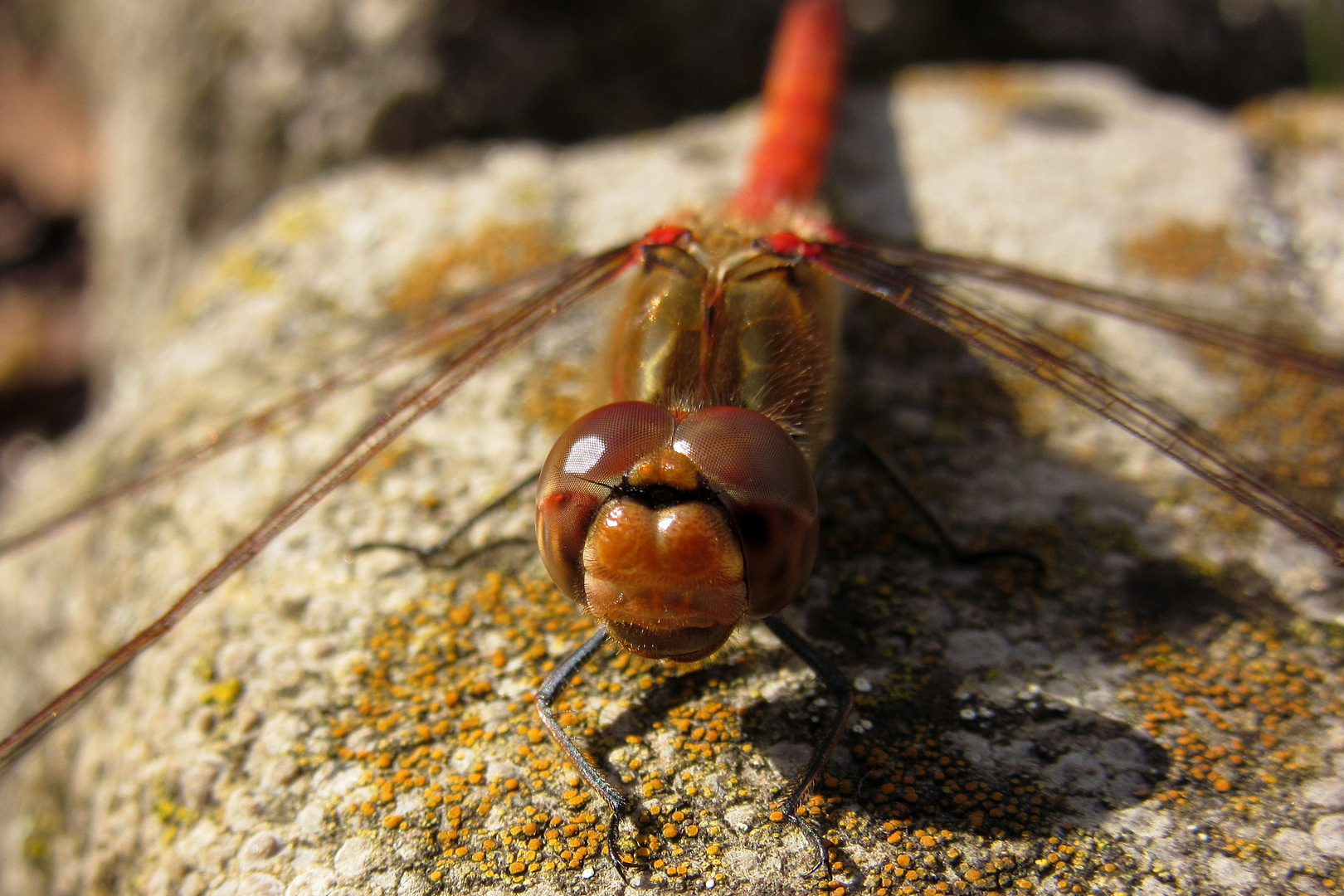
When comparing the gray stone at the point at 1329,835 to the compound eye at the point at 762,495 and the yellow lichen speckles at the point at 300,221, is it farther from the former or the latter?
the yellow lichen speckles at the point at 300,221

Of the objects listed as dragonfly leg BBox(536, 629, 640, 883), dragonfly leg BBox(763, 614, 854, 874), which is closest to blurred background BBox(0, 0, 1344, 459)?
dragonfly leg BBox(536, 629, 640, 883)

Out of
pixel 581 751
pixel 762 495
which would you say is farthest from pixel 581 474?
pixel 581 751

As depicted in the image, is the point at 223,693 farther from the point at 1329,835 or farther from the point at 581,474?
the point at 1329,835

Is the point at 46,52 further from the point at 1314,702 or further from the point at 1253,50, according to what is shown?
the point at 1314,702

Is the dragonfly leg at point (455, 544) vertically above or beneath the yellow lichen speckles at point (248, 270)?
beneath

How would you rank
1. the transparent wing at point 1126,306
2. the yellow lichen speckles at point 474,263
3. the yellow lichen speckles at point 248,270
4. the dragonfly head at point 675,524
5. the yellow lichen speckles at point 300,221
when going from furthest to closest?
the yellow lichen speckles at point 300,221 → the yellow lichen speckles at point 248,270 → the yellow lichen speckles at point 474,263 → the transparent wing at point 1126,306 → the dragonfly head at point 675,524

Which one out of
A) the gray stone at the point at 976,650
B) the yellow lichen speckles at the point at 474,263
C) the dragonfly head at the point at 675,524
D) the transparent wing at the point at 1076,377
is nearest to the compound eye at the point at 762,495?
the dragonfly head at the point at 675,524
